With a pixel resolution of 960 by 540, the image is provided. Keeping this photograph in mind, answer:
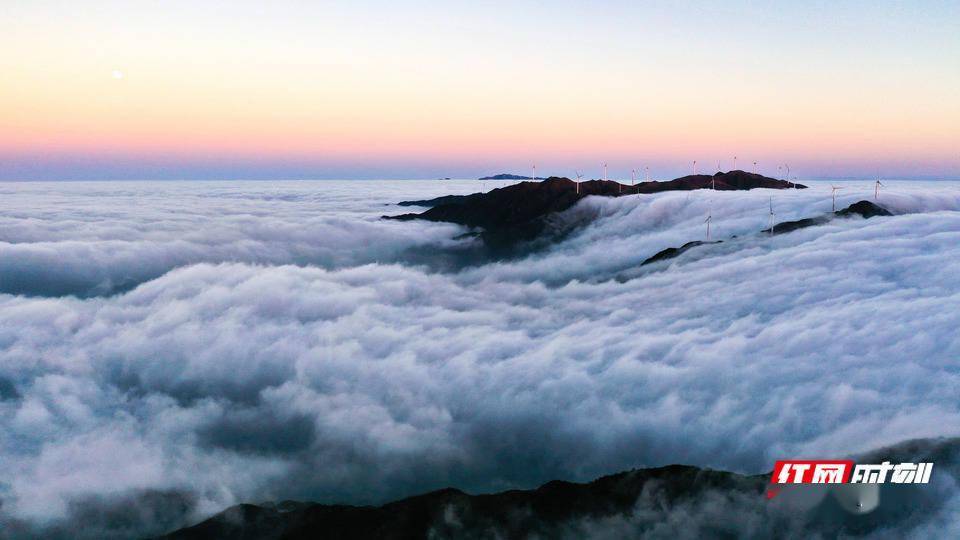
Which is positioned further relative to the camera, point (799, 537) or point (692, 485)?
point (692, 485)

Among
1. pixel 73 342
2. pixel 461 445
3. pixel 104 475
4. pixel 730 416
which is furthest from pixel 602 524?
pixel 73 342

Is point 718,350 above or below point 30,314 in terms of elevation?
above

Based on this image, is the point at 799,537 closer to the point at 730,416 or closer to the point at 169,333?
the point at 730,416

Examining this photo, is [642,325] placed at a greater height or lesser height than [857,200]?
lesser

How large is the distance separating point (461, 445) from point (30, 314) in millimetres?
170926

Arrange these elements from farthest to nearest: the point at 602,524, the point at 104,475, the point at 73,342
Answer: the point at 73,342
the point at 104,475
the point at 602,524

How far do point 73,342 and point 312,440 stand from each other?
102 m

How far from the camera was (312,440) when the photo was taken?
347ft

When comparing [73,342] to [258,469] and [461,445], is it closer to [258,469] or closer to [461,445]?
[258,469]

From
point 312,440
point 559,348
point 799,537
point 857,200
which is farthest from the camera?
point 857,200

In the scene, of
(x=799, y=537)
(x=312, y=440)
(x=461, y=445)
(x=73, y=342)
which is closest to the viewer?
(x=799, y=537)

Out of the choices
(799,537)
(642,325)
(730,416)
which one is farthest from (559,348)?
(799,537)

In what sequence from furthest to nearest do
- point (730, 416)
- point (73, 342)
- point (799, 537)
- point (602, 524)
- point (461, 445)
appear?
point (73, 342), point (461, 445), point (730, 416), point (602, 524), point (799, 537)

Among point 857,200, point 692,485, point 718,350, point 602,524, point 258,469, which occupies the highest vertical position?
point 857,200
